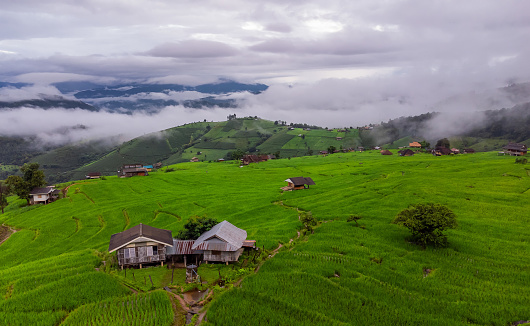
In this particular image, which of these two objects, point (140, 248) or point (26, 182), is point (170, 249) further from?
point (26, 182)

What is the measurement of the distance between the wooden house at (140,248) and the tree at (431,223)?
105 ft

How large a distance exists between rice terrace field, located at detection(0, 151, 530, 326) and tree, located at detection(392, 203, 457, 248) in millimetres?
1726

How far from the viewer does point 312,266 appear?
3638 cm

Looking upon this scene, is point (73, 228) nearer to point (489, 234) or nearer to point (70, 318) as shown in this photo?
point (70, 318)

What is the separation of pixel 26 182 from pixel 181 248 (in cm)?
7625

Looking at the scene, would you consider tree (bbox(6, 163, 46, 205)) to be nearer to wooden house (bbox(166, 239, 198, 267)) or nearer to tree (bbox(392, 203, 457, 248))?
wooden house (bbox(166, 239, 198, 267))

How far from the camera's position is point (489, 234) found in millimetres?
46969

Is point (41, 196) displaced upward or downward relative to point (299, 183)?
downward

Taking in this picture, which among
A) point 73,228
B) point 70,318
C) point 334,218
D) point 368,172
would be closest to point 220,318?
point 70,318

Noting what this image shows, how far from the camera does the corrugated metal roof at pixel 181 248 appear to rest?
3969 cm

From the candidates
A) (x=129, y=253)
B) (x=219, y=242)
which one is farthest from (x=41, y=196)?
(x=219, y=242)

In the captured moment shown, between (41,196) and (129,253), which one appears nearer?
(129,253)

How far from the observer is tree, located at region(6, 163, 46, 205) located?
89.9m

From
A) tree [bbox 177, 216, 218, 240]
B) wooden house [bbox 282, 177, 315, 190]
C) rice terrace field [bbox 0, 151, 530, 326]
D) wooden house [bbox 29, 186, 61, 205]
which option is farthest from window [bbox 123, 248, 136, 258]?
wooden house [bbox 29, 186, 61, 205]
